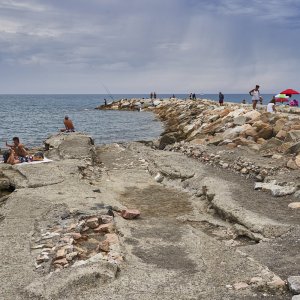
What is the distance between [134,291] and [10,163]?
10.1m

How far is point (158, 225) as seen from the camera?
28.5 ft

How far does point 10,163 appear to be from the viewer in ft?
47.0

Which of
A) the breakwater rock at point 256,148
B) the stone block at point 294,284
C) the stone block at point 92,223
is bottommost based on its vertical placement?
the stone block at point 92,223

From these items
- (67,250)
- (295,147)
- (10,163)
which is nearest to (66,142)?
(10,163)

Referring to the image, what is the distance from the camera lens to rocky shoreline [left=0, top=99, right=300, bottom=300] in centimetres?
566

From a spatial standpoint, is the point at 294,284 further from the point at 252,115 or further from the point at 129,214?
the point at 252,115

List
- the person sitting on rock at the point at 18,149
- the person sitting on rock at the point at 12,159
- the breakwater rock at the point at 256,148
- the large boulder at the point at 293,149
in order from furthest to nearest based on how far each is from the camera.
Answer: the person sitting on rock at the point at 18,149 < the person sitting on rock at the point at 12,159 < the large boulder at the point at 293,149 < the breakwater rock at the point at 256,148

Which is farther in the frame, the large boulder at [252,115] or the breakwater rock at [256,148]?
the large boulder at [252,115]

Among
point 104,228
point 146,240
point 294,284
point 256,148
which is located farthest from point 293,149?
point 294,284

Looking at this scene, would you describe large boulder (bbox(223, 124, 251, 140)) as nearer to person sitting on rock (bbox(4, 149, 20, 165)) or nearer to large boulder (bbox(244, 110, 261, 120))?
large boulder (bbox(244, 110, 261, 120))

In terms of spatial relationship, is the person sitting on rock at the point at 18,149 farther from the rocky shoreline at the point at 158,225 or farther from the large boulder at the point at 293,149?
the large boulder at the point at 293,149

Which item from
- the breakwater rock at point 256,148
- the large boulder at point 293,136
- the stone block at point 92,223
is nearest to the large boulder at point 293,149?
the breakwater rock at point 256,148

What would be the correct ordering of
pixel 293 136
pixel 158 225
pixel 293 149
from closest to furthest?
pixel 158 225, pixel 293 149, pixel 293 136

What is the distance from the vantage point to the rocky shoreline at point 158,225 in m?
5.66
